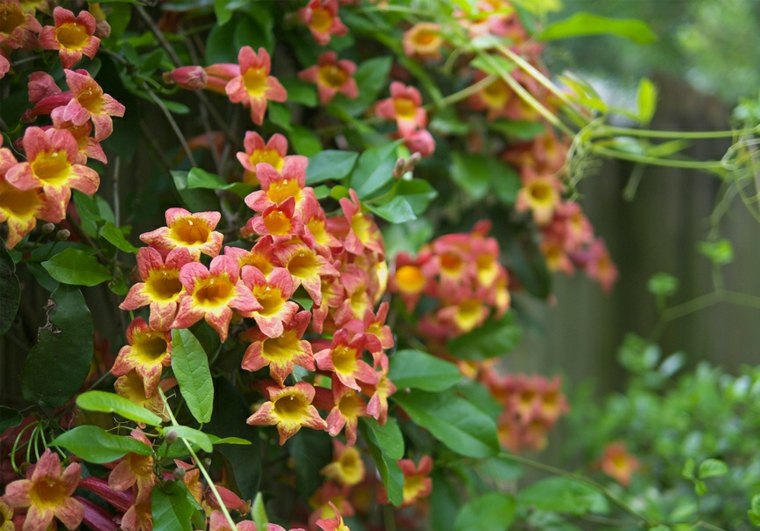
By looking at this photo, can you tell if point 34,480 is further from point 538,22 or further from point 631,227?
point 631,227

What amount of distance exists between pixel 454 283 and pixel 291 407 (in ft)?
1.63

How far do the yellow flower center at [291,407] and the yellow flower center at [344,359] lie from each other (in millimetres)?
63

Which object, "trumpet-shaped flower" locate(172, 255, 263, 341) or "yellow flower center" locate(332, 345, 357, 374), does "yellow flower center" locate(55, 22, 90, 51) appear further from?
"yellow flower center" locate(332, 345, 357, 374)

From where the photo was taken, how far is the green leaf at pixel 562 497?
125 cm

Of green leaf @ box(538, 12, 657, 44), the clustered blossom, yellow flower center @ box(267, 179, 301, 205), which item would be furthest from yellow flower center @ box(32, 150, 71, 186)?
the clustered blossom

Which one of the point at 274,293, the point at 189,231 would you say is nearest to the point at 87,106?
the point at 189,231

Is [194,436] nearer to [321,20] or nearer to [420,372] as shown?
[420,372]

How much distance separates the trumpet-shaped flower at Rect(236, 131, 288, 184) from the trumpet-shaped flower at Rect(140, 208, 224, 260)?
150 mm

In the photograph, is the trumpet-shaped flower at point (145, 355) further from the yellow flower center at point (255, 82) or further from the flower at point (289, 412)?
the yellow flower center at point (255, 82)

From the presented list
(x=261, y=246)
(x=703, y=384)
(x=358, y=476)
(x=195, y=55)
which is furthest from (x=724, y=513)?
(x=195, y=55)

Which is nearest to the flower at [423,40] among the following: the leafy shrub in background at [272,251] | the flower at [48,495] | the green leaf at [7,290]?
the leafy shrub in background at [272,251]

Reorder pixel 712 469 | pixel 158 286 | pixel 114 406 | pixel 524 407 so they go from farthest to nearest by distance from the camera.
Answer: pixel 524 407, pixel 712 469, pixel 158 286, pixel 114 406

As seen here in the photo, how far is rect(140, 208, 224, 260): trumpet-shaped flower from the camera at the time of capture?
32.3 inches

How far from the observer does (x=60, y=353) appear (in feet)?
2.80
